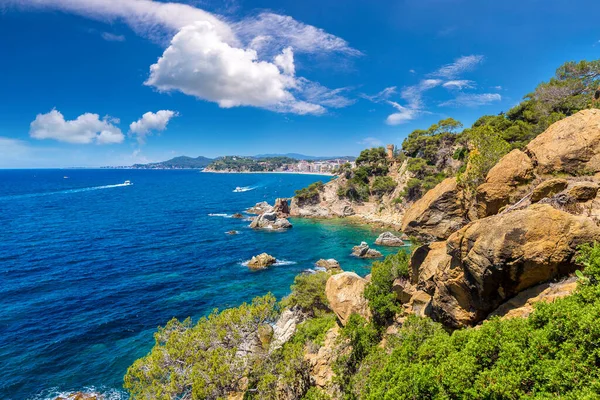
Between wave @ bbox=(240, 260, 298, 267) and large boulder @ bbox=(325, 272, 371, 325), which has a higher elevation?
large boulder @ bbox=(325, 272, 371, 325)

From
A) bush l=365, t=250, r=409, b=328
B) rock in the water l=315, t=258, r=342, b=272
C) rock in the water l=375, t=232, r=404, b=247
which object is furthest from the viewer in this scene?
rock in the water l=375, t=232, r=404, b=247

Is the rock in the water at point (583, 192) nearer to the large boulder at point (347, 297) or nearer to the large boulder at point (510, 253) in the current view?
the large boulder at point (510, 253)

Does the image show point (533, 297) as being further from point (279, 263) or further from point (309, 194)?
point (309, 194)

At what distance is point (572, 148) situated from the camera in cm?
1423

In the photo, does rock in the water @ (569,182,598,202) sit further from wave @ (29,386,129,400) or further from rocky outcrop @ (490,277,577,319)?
wave @ (29,386,129,400)

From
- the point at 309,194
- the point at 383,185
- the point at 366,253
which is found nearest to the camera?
the point at 366,253

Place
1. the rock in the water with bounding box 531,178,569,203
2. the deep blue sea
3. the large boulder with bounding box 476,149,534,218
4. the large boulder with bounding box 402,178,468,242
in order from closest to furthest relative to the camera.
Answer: the rock in the water with bounding box 531,178,569,203
the large boulder with bounding box 476,149,534,218
the large boulder with bounding box 402,178,468,242
the deep blue sea

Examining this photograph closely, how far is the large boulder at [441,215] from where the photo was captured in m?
17.0

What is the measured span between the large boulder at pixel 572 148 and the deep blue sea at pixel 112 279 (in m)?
34.8

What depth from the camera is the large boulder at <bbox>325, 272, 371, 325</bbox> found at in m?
22.8

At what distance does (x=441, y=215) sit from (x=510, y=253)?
5.90 meters

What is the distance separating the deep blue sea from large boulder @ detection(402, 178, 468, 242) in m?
28.1

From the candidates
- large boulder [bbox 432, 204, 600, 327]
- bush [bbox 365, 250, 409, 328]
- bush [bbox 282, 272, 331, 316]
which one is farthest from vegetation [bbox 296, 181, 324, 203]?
large boulder [bbox 432, 204, 600, 327]

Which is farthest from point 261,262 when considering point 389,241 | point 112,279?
point 389,241
